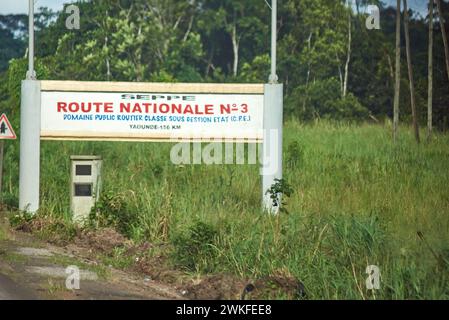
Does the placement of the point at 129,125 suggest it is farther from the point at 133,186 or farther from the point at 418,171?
the point at 418,171

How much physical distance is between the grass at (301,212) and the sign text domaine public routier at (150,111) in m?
0.99

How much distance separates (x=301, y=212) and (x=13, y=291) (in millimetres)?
5331

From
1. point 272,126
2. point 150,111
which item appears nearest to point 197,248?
point 272,126

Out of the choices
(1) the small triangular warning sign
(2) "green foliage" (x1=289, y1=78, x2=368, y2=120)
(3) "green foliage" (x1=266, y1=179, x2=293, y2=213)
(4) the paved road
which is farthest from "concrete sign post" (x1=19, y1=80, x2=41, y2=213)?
(2) "green foliage" (x1=289, y1=78, x2=368, y2=120)

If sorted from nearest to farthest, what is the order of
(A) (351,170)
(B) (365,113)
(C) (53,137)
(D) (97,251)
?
1. (D) (97,251)
2. (C) (53,137)
3. (A) (351,170)
4. (B) (365,113)

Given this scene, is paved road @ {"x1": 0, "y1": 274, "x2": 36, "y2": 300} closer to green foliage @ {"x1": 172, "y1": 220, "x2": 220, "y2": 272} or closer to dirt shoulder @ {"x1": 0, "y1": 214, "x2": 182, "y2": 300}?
dirt shoulder @ {"x1": 0, "y1": 214, "x2": 182, "y2": 300}

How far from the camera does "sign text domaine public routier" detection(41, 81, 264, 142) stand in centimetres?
1680

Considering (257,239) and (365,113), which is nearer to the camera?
(257,239)

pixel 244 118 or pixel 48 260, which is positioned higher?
pixel 244 118

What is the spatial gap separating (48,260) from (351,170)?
9239mm

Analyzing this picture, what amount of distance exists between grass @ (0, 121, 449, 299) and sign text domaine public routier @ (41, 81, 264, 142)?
99 cm

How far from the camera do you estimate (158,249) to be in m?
13.9

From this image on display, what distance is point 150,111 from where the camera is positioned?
1686cm
